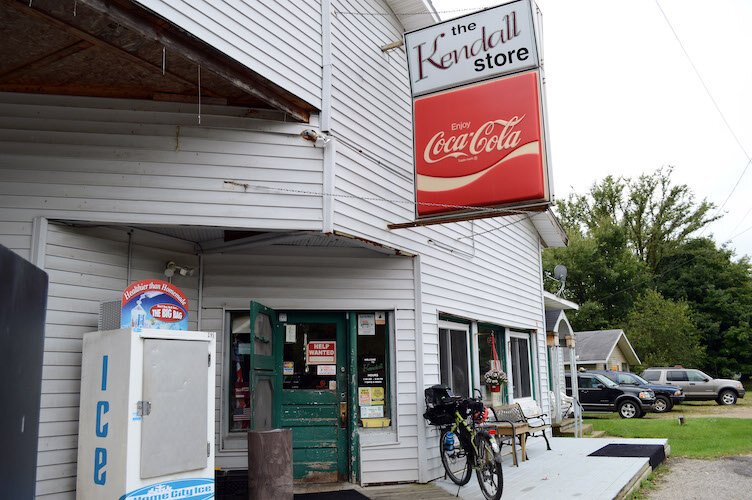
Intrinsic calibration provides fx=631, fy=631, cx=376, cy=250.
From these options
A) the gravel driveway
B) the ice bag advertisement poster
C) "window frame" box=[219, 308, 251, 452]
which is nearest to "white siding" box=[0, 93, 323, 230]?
the ice bag advertisement poster

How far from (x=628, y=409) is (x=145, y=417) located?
766 inches

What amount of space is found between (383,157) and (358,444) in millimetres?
3660

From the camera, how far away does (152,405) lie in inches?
213

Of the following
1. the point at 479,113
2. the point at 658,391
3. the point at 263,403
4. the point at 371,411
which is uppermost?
the point at 479,113

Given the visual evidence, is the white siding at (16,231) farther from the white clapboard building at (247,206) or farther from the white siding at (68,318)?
the white siding at (68,318)

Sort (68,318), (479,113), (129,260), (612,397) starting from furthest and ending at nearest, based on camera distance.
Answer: (612,397), (479,113), (129,260), (68,318)

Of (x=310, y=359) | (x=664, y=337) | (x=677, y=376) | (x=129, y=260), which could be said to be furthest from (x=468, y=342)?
(x=664, y=337)

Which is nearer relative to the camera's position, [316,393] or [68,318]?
[68,318]

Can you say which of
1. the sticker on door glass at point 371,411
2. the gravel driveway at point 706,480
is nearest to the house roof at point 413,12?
the sticker on door glass at point 371,411

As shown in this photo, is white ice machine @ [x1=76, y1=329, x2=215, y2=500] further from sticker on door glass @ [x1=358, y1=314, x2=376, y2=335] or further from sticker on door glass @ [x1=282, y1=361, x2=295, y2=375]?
sticker on door glass @ [x1=358, y1=314, x2=376, y2=335]

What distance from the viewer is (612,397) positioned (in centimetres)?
2156

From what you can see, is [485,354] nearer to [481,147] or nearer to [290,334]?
[290,334]

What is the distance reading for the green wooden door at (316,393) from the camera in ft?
25.1

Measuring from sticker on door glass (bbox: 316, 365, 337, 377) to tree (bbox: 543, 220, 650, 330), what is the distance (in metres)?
36.2
